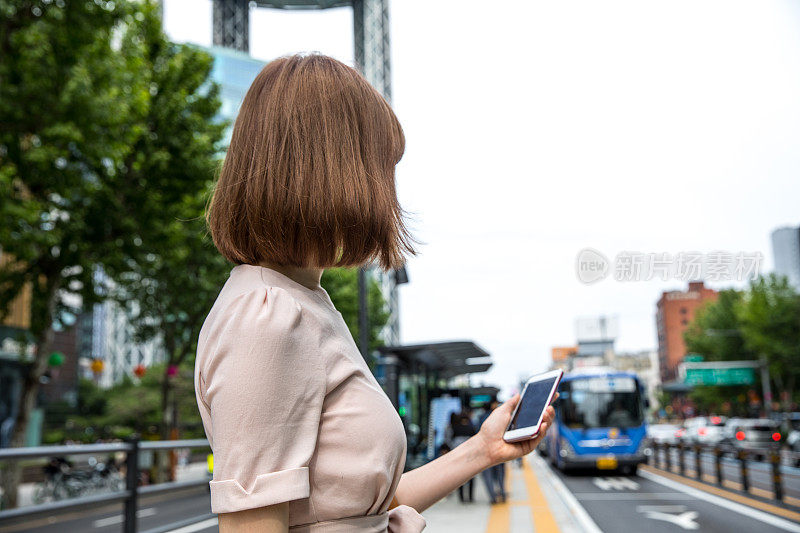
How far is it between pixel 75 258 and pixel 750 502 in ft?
44.4

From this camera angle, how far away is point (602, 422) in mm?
20984

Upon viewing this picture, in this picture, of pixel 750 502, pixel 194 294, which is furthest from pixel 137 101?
pixel 750 502

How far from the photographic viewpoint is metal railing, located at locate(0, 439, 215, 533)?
14.2 feet

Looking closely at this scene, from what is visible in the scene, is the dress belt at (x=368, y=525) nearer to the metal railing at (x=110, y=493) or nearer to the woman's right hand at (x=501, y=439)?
the woman's right hand at (x=501, y=439)

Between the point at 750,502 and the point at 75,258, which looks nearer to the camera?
the point at 750,502

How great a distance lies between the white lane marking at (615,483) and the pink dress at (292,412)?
17.1 meters

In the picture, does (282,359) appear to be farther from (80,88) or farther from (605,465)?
(605,465)

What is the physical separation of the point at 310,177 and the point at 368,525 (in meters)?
0.54

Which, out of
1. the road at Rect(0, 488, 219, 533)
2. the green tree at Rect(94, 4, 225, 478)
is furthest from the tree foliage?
the road at Rect(0, 488, 219, 533)

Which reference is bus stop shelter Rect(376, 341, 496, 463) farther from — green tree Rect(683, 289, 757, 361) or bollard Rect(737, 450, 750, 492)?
green tree Rect(683, 289, 757, 361)

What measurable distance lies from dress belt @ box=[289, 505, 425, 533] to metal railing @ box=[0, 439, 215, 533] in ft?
11.9

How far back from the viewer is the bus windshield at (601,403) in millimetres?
20969

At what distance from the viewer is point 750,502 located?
42.1ft

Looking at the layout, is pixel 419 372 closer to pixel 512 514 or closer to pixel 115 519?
pixel 512 514
